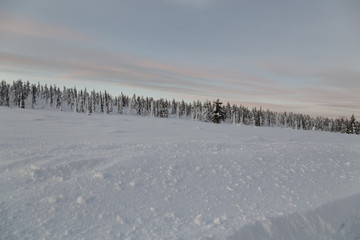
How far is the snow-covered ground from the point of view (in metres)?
4.36

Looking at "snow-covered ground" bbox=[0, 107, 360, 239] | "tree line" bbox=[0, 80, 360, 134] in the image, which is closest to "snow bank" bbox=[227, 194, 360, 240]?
"snow-covered ground" bbox=[0, 107, 360, 239]

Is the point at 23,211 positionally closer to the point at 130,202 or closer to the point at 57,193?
the point at 57,193

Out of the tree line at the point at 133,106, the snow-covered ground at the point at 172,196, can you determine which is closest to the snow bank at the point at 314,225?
the snow-covered ground at the point at 172,196

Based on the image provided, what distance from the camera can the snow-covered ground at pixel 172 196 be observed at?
4355 mm

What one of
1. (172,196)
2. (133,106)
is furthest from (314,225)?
(133,106)

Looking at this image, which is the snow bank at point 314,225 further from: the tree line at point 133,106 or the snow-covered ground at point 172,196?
the tree line at point 133,106

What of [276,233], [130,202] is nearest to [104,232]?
[130,202]

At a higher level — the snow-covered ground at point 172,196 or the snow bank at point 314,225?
the snow-covered ground at point 172,196

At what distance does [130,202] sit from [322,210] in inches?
213

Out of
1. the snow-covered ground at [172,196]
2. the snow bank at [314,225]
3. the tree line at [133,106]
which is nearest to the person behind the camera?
the snow-covered ground at [172,196]

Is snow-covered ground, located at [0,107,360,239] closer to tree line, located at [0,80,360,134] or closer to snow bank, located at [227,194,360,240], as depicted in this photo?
snow bank, located at [227,194,360,240]

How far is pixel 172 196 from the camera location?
545 centimetres

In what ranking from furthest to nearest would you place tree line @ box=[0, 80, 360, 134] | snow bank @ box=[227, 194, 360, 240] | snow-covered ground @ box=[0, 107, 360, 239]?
tree line @ box=[0, 80, 360, 134] < snow bank @ box=[227, 194, 360, 240] < snow-covered ground @ box=[0, 107, 360, 239]

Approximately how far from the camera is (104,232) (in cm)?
415
